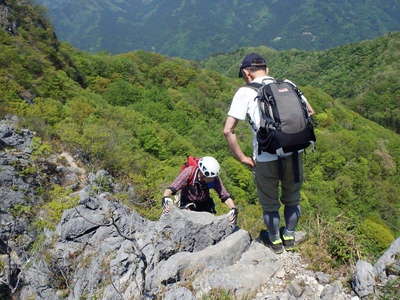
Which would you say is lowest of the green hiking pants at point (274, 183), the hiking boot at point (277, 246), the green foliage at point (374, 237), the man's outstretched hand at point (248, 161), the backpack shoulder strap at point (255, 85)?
the green foliage at point (374, 237)

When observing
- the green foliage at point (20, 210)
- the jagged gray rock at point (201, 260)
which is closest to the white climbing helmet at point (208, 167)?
the jagged gray rock at point (201, 260)

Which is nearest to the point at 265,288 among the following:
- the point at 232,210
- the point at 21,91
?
the point at 232,210

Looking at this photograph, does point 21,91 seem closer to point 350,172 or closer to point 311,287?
point 311,287

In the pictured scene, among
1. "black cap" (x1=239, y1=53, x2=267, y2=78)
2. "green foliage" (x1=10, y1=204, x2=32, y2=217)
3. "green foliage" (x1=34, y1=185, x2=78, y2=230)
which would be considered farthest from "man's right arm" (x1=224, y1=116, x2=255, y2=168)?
"green foliage" (x1=10, y1=204, x2=32, y2=217)

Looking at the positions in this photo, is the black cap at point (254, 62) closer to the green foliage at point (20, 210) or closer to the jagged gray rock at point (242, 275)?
the jagged gray rock at point (242, 275)

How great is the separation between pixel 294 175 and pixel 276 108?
42.4 inches

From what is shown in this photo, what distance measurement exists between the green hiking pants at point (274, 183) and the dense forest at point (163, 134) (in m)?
0.87

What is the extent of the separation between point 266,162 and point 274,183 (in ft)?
1.43

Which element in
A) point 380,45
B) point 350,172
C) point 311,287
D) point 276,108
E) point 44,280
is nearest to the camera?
point 276,108

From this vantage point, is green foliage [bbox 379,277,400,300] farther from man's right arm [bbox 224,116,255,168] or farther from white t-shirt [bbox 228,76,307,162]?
white t-shirt [bbox 228,76,307,162]

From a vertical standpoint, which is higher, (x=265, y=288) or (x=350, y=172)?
(x=265, y=288)

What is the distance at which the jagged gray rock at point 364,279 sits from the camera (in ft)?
14.4

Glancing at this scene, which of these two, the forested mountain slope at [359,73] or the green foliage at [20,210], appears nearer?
the green foliage at [20,210]

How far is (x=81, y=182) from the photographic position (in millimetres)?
13914
